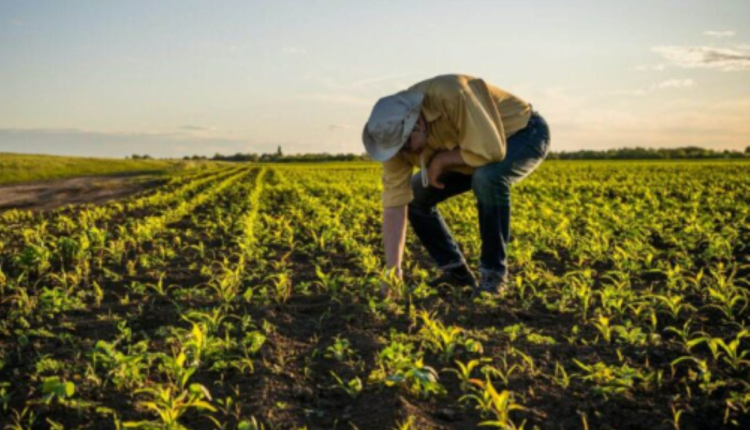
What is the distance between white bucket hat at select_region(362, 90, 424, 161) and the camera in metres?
3.97

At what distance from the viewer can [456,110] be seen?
4305 millimetres

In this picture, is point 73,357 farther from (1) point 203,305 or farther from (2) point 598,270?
(2) point 598,270

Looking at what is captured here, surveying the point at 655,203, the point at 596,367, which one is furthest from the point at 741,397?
the point at 655,203

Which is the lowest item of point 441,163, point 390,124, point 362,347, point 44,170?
point 362,347

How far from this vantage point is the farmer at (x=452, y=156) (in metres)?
4.12

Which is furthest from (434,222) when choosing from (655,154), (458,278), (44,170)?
(655,154)

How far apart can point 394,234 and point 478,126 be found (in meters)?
0.97

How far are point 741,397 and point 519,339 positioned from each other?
120 centimetres

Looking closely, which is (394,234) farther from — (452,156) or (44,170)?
(44,170)

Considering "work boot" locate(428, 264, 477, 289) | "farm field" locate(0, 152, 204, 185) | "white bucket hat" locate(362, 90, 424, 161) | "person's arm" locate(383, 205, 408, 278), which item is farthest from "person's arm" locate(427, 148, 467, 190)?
"farm field" locate(0, 152, 204, 185)

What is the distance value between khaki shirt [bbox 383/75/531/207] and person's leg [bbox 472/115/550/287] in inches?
6.5

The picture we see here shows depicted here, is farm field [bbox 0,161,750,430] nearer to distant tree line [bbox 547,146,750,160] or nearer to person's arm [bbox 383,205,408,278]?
person's arm [bbox 383,205,408,278]

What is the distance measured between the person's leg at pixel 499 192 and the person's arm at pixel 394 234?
575mm

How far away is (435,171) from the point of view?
464 cm
